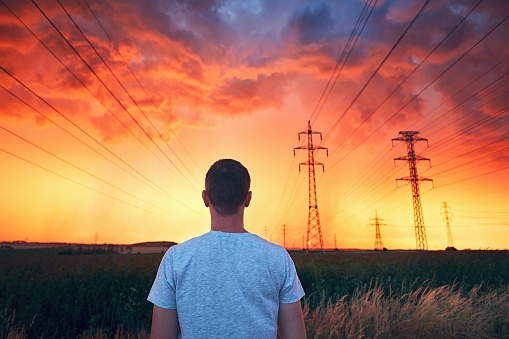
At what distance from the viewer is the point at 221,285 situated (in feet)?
7.64

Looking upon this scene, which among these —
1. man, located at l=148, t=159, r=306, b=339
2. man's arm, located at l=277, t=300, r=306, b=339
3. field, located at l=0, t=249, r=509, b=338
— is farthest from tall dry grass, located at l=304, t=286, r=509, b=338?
man, located at l=148, t=159, r=306, b=339

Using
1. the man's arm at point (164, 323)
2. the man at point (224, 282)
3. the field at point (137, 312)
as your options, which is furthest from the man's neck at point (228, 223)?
the field at point (137, 312)

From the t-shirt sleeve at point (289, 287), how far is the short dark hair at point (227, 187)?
0.46 m

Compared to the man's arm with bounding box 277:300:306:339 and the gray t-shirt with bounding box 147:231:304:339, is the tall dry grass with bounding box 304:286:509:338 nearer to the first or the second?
the man's arm with bounding box 277:300:306:339

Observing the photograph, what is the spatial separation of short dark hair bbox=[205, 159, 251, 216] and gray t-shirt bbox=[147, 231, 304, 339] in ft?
0.59

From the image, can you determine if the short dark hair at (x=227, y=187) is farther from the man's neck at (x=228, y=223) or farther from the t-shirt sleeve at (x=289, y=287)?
the t-shirt sleeve at (x=289, y=287)

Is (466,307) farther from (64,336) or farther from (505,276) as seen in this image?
(505,276)

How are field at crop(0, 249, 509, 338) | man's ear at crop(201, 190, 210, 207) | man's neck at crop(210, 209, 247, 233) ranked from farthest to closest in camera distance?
1. field at crop(0, 249, 509, 338)
2. man's ear at crop(201, 190, 210, 207)
3. man's neck at crop(210, 209, 247, 233)

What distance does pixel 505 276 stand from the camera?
1733 centimetres

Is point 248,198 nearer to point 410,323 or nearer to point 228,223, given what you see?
point 228,223

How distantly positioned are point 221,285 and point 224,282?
0.02 metres

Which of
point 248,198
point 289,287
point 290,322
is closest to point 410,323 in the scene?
point 290,322

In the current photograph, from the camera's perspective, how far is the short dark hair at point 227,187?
2502 mm

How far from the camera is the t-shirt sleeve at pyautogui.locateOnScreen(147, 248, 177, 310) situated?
240cm
